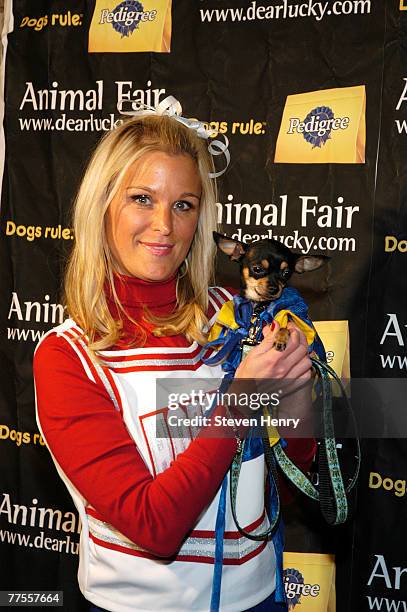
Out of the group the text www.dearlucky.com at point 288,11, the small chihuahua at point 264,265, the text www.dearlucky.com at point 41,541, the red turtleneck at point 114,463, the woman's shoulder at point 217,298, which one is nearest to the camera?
the red turtleneck at point 114,463

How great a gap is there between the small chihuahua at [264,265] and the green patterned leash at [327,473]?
0.51 ft

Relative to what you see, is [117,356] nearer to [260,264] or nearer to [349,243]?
A: [260,264]

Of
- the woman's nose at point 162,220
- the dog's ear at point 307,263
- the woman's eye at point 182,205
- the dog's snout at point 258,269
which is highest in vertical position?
the woman's eye at point 182,205

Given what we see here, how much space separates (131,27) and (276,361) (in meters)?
1.64

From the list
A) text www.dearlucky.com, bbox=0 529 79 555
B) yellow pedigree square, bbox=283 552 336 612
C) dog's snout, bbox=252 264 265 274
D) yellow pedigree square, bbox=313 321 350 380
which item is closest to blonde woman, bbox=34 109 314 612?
dog's snout, bbox=252 264 265 274

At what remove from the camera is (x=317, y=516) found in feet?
7.20

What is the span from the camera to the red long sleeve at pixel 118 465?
1.02 metres

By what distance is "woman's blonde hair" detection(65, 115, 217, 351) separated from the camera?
1.19 metres

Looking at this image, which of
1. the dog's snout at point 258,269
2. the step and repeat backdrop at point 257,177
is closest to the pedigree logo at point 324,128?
the step and repeat backdrop at point 257,177

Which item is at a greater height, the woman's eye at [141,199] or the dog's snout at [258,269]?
the woman's eye at [141,199]

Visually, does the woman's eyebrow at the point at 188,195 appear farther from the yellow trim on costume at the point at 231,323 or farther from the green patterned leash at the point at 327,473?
the green patterned leash at the point at 327,473

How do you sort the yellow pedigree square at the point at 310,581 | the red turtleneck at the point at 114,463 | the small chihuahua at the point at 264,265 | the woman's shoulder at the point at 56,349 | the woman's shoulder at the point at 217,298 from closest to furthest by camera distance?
1. the red turtleneck at the point at 114,463
2. the woman's shoulder at the point at 56,349
3. the small chihuahua at the point at 264,265
4. the woman's shoulder at the point at 217,298
5. the yellow pedigree square at the point at 310,581

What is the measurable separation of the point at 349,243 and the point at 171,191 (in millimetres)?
1047

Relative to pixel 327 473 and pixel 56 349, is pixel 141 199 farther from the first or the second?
pixel 327 473
